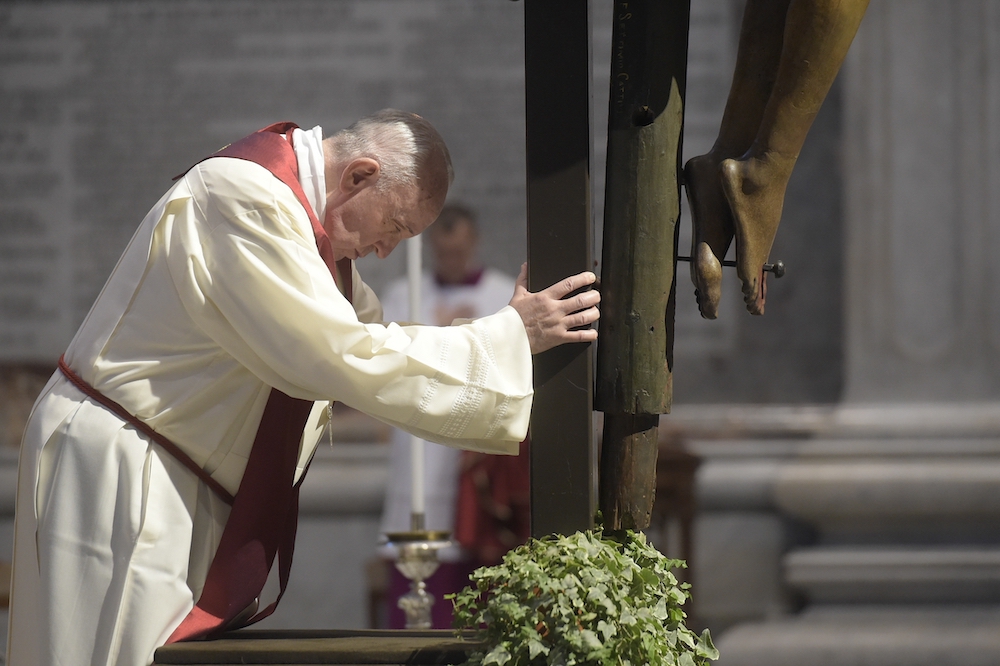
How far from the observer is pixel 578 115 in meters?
2.08

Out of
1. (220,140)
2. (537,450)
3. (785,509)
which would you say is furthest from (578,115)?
(220,140)

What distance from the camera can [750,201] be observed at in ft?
6.77

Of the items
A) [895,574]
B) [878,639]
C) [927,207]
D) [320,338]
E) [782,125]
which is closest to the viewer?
[320,338]

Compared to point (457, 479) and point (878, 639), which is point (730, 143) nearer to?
point (457, 479)

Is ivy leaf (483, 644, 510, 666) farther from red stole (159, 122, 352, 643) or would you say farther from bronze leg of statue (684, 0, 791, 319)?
bronze leg of statue (684, 0, 791, 319)

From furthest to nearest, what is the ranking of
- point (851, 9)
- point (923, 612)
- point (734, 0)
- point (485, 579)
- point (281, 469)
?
point (734, 0) → point (923, 612) → point (281, 469) → point (851, 9) → point (485, 579)

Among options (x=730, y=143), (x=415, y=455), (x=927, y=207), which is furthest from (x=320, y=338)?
(x=927, y=207)

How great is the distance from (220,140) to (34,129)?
997 millimetres

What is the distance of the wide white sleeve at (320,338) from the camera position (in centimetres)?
197

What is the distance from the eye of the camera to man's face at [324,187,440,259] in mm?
2225

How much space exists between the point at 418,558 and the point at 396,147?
1.16 m

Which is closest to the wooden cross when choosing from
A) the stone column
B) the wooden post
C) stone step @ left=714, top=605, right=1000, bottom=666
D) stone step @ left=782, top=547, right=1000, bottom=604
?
the wooden post

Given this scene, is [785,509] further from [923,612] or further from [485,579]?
[485,579]

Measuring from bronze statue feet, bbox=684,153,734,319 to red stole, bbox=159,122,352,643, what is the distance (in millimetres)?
704
